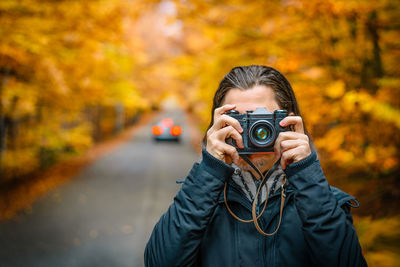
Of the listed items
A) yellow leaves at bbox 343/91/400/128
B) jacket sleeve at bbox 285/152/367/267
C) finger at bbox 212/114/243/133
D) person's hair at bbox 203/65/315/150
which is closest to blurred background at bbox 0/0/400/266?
yellow leaves at bbox 343/91/400/128

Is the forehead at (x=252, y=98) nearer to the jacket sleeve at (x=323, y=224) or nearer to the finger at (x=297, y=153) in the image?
the finger at (x=297, y=153)

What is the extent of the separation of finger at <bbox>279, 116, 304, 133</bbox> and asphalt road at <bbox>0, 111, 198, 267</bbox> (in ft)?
11.9

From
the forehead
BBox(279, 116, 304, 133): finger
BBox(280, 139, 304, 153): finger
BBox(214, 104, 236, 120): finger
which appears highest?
the forehead

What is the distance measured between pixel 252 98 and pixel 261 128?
5.5 inches

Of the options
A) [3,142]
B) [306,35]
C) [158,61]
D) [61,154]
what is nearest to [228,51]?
[306,35]

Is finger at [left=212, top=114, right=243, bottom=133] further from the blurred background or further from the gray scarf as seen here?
the blurred background

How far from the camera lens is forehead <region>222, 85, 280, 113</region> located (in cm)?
141

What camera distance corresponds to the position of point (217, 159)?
1.29m

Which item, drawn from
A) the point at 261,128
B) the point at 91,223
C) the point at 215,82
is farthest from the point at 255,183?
the point at 215,82

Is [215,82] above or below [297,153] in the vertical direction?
above

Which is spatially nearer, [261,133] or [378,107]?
[261,133]

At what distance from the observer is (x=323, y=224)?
1.17 meters

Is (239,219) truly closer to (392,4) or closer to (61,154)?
(392,4)

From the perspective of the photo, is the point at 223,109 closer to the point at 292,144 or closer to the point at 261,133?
the point at 261,133
